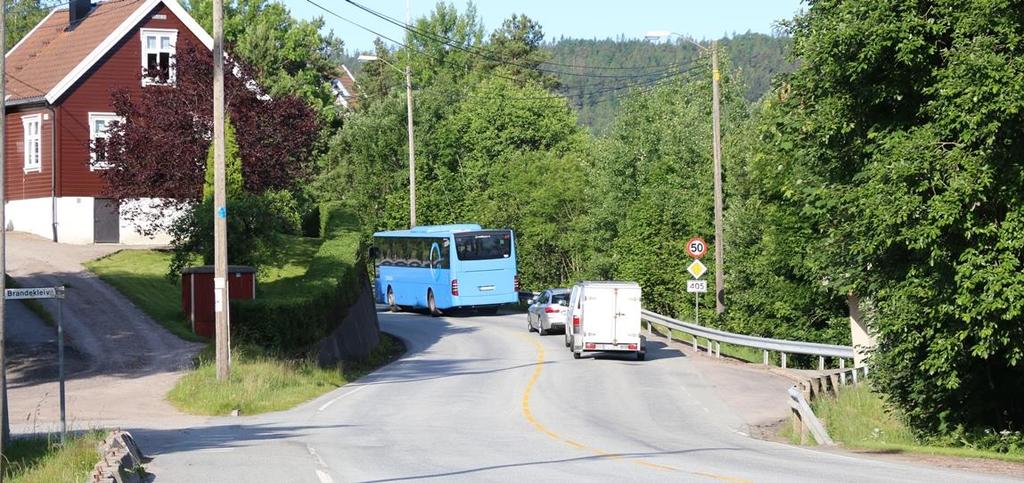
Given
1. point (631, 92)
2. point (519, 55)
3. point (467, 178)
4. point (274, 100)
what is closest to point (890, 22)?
point (274, 100)

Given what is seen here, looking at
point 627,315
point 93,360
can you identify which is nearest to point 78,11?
point 93,360

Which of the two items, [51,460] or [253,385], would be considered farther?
[253,385]

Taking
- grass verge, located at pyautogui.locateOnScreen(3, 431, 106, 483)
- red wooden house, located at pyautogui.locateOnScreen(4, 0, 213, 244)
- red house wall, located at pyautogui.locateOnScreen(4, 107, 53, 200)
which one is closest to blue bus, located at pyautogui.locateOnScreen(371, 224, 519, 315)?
red wooden house, located at pyautogui.locateOnScreen(4, 0, 213, 244)

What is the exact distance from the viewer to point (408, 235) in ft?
184

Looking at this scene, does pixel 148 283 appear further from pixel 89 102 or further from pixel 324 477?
pixel 324 477

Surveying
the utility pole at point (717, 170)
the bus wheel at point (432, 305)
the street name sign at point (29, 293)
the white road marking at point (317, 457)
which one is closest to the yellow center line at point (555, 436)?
the white road marking at point (317, 457)

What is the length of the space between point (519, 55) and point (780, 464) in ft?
365

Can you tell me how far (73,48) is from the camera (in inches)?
2096

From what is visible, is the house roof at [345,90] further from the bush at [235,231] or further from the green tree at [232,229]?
the bush at [235,231]

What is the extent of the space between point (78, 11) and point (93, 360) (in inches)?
1202

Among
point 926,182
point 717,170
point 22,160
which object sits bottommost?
point 926,182

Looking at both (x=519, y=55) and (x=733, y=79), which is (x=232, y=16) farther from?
(x=519, y=55)

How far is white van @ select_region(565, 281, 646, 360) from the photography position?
116ft

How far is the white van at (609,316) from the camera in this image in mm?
35312
